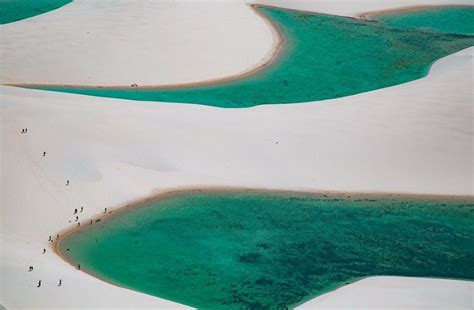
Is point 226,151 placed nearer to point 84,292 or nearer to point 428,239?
point 428,239

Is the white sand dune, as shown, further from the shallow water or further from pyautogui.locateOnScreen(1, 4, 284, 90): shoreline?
the shallow water

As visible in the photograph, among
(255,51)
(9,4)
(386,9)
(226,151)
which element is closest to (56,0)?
(9,4)

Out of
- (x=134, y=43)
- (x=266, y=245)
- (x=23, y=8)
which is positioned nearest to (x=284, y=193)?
(x=266, y=245)

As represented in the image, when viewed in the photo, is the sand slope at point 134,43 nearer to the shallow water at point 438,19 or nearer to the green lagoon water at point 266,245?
the shallow water at point 438,19

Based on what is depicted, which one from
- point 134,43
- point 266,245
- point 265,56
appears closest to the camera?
point 266,245

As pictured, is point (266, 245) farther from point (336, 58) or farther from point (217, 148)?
point (336, 58)

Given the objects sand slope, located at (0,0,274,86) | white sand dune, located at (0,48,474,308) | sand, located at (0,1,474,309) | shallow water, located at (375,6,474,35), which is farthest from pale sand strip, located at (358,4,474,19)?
white sand dune, located at (0,48,474,308)
